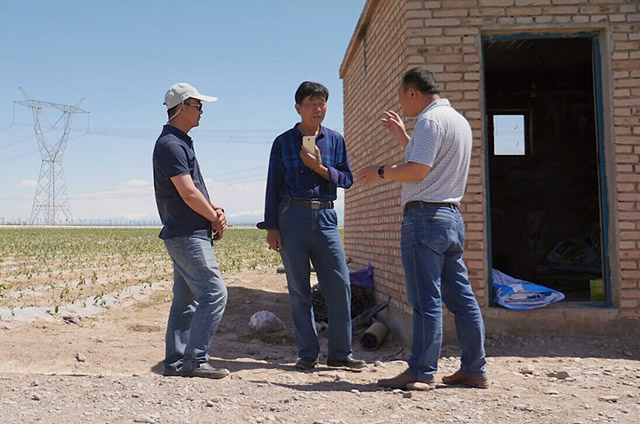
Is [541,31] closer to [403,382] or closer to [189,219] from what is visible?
[403,382]

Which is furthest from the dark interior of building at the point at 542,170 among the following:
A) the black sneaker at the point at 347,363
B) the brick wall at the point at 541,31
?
the black sneaker at the point at 347,363

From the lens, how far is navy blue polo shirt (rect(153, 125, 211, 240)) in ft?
14.0

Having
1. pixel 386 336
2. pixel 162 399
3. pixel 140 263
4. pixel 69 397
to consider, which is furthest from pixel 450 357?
pixel 140 263

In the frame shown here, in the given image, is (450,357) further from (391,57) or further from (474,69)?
(391,57)

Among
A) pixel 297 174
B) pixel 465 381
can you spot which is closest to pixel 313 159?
pixel 297 174

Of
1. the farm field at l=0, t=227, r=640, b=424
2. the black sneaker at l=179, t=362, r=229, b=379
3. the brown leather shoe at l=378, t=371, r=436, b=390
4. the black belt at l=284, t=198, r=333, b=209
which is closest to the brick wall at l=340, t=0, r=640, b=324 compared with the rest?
the farm field at l=0, t=227, r=640, b=424

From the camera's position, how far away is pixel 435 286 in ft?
12.8

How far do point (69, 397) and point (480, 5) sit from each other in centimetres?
483

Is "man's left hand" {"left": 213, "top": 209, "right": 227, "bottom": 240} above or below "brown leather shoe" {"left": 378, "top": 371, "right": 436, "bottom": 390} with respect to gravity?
above

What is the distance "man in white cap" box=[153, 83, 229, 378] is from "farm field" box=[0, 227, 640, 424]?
1.00 ft

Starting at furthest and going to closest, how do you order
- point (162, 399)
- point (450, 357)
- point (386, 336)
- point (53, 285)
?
point (53, 285)
point (386, 336)
point (450, 357)
point (162, 399)

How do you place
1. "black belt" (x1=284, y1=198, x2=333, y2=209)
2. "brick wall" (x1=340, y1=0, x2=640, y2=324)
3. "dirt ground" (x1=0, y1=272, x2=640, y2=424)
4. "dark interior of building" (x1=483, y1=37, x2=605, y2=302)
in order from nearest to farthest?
"dirt ground" (x1=0, y1=272, x2=640, y2=424), "black belt" (x1=284, y1=198, x2=333, y2=209), "brick wall" (x1=340, y1=0, x2=640, y2=324), "dark interior of building" (x1=483, y1=37, x2=605, y2=302)

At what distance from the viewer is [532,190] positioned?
11.4 metres

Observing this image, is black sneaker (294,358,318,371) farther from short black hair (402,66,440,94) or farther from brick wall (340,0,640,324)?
short black hair (402,66,440,94)
